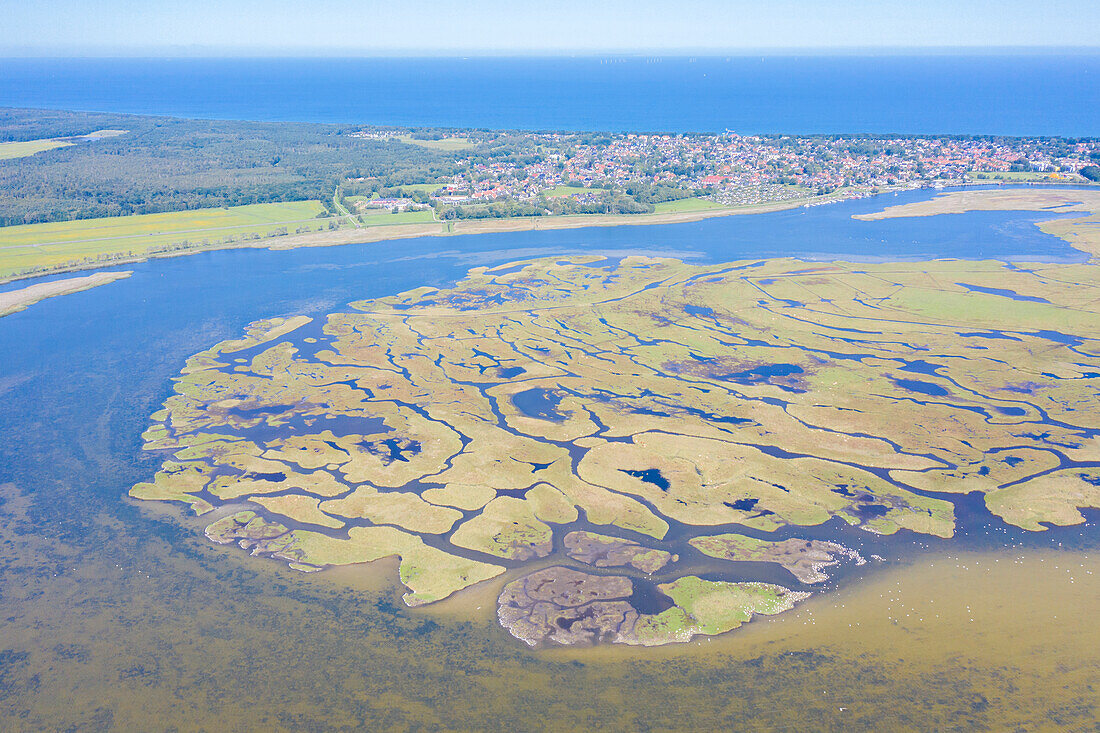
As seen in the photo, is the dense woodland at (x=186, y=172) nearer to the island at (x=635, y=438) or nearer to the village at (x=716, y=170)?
the village at (x=716, y=170)

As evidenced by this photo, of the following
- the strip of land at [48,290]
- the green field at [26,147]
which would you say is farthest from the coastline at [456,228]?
the green field at [26,147]

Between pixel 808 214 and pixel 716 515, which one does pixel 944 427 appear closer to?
pixel 716 515

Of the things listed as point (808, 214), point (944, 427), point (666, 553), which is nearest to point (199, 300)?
point (666, 553)

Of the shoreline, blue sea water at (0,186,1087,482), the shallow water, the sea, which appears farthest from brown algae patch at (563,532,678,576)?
the shoreline

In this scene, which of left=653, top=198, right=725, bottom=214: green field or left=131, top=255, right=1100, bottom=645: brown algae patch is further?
left=653, top=198, right=725, bottom=214: green field

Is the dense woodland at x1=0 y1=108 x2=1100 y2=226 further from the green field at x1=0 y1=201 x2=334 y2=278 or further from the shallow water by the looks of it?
the shallow water

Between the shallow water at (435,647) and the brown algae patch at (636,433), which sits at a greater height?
the brown algae patch at (636,433)
